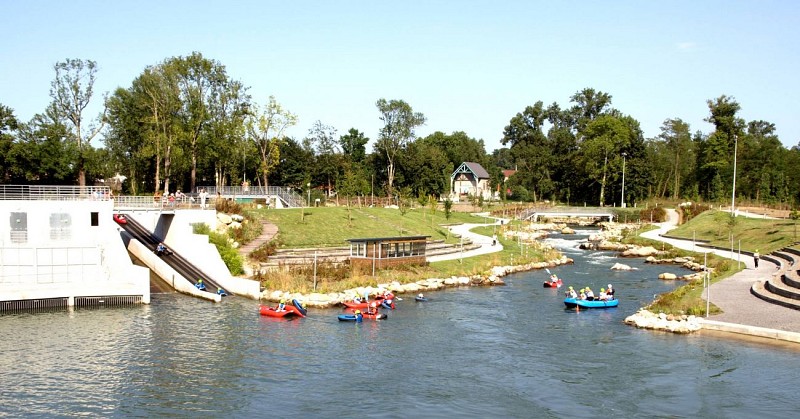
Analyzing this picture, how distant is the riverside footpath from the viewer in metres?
37.9

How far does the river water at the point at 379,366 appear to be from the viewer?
28625 mm

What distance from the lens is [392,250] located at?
195 feet

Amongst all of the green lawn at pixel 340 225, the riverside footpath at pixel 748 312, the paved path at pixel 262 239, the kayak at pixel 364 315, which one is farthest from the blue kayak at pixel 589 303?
the paved path at pixel 262 239

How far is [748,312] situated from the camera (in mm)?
42000

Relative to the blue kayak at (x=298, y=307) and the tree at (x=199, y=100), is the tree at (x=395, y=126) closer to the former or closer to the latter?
the tree at (x=199, y=100)

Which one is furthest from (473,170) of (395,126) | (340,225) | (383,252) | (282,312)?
(282,312)

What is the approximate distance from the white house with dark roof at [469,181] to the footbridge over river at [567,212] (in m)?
36.8

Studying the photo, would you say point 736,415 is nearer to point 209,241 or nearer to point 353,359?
point 353,359

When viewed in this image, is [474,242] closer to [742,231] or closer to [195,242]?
[742,231]

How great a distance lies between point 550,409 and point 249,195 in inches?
2687

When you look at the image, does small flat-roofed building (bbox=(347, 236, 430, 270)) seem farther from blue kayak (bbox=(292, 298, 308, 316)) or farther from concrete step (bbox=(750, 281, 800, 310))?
concrete step (bbox=(750, 281, 800, 310))

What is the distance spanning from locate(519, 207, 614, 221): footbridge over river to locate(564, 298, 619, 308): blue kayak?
272 feet

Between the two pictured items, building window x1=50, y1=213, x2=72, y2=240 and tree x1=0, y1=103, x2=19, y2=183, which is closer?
building window x1=50, y1=213, x2=72, y2=240

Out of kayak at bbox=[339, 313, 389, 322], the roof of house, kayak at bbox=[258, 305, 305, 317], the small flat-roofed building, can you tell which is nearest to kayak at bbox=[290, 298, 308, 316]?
kayak at bbox=[258, 305, 305, 317]
